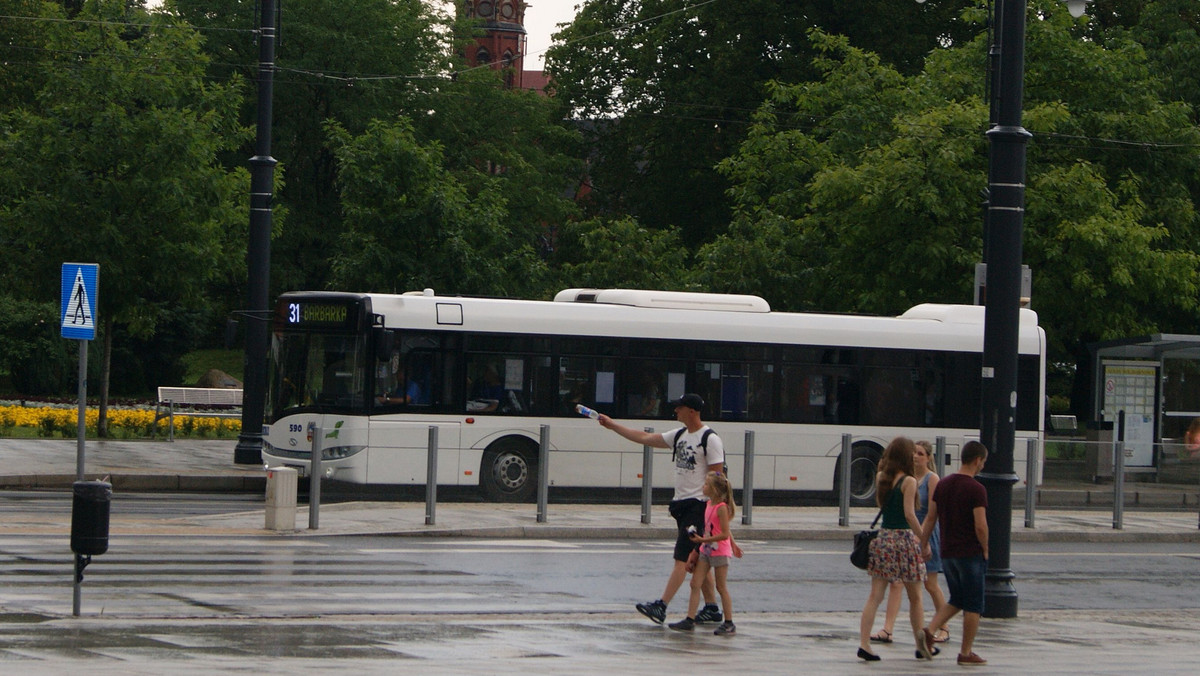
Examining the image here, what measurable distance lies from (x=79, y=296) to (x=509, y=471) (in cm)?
956

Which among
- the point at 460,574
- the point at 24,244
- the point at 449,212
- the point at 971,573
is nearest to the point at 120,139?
the point at 24,244

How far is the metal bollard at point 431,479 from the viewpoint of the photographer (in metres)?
18.5

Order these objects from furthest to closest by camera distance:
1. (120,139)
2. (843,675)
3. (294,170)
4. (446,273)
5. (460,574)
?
(294,170)
(446,273)
(120,139)
(460,574)
(843,675)

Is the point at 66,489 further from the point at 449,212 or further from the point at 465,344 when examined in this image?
the point at 449,212

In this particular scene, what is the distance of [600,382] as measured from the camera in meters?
22.9

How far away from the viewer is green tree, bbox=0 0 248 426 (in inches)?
1141

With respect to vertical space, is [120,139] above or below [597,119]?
below

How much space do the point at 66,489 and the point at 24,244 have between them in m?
8.81

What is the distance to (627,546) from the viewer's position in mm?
17672

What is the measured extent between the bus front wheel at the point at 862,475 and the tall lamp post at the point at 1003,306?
10.6 m

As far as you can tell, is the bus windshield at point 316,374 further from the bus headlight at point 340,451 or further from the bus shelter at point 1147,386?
the bus shelter at point 1147,386

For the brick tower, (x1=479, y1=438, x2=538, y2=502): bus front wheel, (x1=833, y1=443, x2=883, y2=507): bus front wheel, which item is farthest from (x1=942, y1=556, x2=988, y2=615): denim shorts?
the brick tower

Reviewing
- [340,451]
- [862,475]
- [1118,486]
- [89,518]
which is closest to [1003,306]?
[89,518]

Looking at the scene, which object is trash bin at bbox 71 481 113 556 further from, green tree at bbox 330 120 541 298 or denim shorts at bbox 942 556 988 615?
green tree at bbox 330 120 541 298
